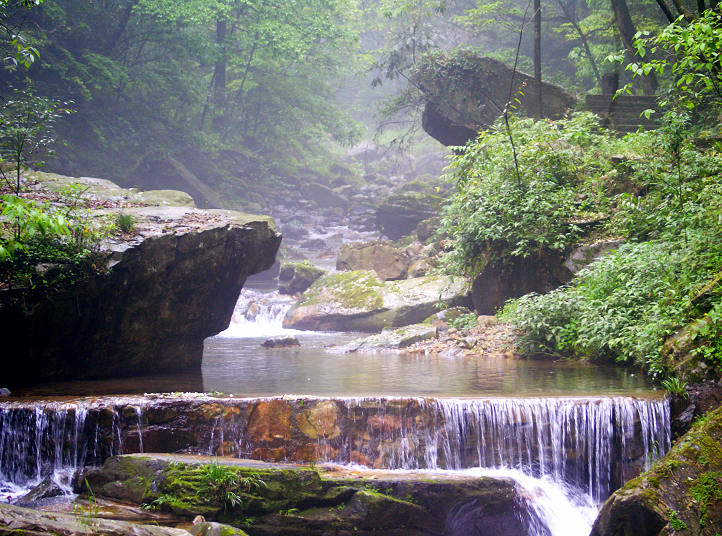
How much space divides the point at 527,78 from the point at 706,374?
15138mm

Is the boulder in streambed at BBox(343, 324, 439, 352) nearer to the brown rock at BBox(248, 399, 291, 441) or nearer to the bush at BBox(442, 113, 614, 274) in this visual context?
the bush at BBox(442, 113, 614, 274)

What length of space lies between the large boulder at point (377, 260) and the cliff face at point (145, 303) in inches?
331

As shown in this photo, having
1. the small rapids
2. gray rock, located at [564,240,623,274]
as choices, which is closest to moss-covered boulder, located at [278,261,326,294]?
the small rapids

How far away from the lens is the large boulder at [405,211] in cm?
2530

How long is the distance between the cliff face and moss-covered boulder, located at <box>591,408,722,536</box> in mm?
7345

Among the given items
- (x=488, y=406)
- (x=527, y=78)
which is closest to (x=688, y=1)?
(x=527, y=78)

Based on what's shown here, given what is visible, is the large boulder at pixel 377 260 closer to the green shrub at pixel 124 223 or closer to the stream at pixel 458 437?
the green shrub at pixel 124 223

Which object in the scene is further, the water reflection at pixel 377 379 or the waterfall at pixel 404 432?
the water reflection at pixel 377 379

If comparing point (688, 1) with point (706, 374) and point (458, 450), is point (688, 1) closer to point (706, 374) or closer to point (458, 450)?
point (706, 374)

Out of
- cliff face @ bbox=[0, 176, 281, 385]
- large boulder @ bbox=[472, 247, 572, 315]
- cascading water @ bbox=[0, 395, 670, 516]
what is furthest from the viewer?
large boulder @ bbox=[472, 247, 572, 315]

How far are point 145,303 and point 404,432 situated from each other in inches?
204

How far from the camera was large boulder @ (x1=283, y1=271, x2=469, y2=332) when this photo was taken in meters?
15.4

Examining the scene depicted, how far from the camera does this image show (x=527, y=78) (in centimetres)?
1928

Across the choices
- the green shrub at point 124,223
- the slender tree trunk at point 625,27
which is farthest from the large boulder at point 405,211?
the green shrub at point 124,223
